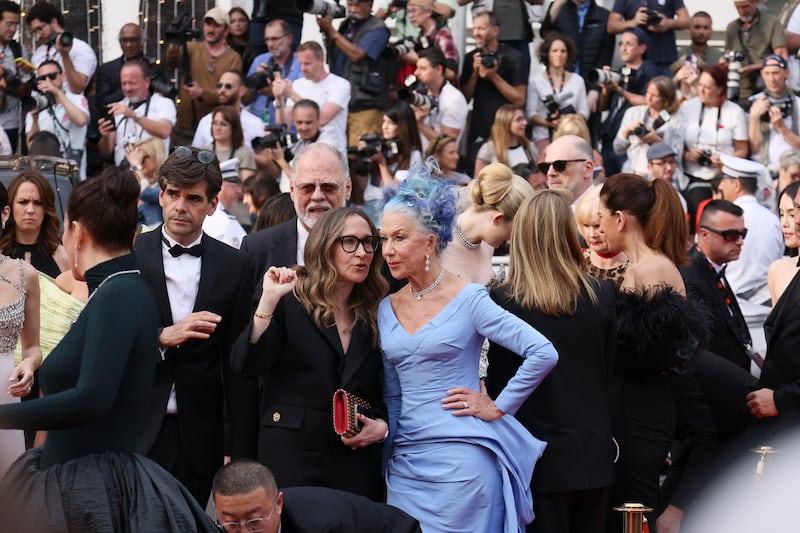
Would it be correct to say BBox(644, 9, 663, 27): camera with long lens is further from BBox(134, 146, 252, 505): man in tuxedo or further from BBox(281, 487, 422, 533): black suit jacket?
BBox(281, 487, 422, 533): black suit jacket

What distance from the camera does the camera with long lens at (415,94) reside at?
1088 centimetres

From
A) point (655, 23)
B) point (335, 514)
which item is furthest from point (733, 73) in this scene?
point (335, 514)

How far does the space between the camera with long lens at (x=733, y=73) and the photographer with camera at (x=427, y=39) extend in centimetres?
239

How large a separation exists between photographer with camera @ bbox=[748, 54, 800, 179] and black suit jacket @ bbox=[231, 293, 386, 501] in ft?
23.1

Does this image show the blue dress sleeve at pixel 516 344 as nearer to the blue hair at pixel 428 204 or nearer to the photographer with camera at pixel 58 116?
the blue hair at pixel 428 204

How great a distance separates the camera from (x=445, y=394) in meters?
4.57

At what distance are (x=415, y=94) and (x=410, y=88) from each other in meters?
Answer: 0.07

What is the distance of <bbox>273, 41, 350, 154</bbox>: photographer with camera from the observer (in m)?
10.6

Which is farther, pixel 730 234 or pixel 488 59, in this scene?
pixel 488 59

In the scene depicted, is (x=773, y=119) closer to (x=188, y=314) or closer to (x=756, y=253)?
(x=756, y=253)

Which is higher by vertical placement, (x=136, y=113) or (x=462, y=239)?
(x=462, y=239)

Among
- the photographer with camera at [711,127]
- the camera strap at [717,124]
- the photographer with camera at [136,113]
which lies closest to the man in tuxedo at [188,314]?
the photographer with camera at [136,113]

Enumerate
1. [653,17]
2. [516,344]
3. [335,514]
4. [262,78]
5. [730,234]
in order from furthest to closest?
1. [653,17]
2. [262,78]
3. [730,234]
4. [516,344]
5. [335,514]

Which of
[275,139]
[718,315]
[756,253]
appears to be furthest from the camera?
[275,139]
